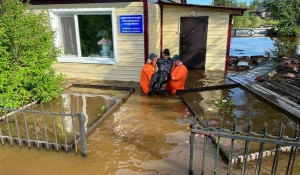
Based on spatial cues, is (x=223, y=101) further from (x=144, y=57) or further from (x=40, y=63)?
(x=40, y=63)

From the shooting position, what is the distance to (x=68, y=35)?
27.9ft

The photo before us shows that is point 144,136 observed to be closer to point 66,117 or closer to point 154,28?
point 66,117

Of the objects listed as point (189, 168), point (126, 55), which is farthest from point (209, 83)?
point (189, 168)

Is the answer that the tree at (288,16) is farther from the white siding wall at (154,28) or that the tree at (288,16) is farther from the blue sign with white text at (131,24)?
the blue sign with white text at (131,24)

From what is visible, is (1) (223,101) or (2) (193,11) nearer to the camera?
(1) (223,101)

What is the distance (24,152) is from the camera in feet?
13.2

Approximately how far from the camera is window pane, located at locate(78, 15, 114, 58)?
8.01 metres

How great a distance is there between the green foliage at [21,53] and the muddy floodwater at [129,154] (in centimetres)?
173

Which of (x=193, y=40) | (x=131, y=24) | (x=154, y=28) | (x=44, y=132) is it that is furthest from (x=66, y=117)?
(x=193, y=40)

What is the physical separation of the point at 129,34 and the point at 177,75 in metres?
2.17

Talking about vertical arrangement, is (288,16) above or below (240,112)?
above

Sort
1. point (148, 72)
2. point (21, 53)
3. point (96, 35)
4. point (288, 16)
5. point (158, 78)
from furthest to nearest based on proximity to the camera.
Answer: point (288, 16) → point (96, 35) → point (158, 78) → point (148, 72) → point (21, 53)

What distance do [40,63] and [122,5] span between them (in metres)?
3.19

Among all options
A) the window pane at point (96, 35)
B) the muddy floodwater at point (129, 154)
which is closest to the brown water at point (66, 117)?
the muddy floodwater at point (129, 154)
